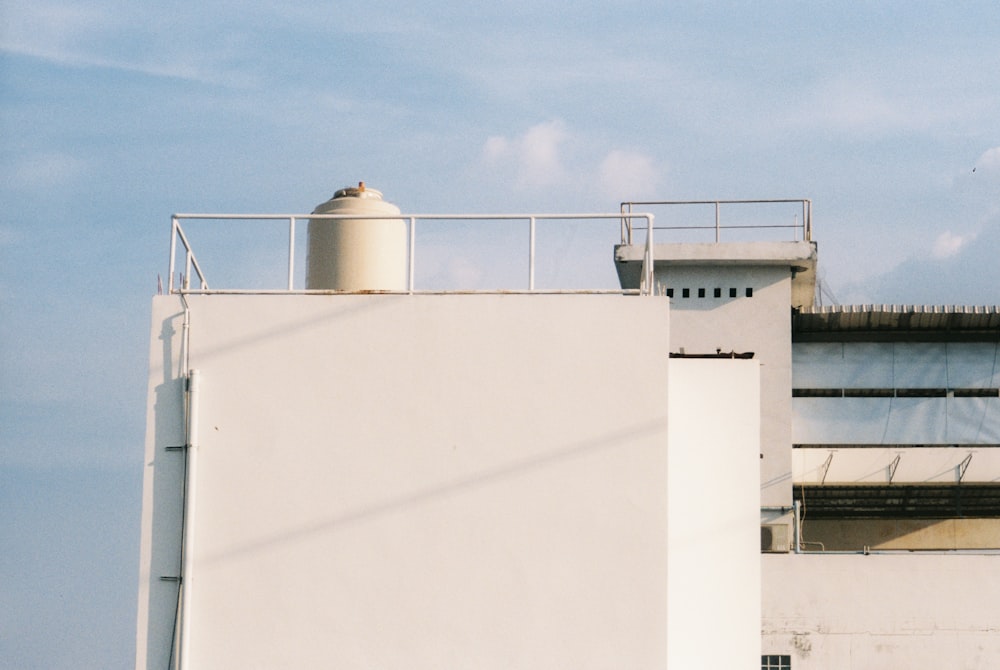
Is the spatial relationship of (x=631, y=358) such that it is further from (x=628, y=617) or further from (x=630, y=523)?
(x=628, y=617)

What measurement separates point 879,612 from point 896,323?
9292 millimetres

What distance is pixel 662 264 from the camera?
101 ft

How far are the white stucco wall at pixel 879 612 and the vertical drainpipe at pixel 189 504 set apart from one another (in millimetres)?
15337

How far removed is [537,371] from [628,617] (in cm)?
274

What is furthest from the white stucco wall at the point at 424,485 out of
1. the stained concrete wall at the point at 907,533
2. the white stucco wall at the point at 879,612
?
the stained concrete wall at the point at 907,533

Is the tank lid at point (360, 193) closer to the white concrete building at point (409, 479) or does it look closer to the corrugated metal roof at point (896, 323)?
the white concrete building at point (409, 479)

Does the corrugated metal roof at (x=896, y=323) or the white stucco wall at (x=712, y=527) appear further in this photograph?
the corrugated metal roof at (x=896, y=323)

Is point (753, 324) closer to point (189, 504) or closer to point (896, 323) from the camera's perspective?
point (896, 323)

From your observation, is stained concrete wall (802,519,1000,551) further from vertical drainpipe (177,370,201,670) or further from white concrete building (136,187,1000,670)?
vertical drainpipe (177,370,201,670)

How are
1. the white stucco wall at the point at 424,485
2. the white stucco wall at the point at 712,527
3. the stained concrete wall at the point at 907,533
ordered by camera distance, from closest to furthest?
the white stucco wall at the point at 424,485, the white stucco wall at the point at 712,527, the stained concrete wall at the point at 907,533

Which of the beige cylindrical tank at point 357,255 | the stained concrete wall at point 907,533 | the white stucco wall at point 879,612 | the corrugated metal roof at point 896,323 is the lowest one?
the white stucco wall at point 879,612

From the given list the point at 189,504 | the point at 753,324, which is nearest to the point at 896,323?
the point at 753,324

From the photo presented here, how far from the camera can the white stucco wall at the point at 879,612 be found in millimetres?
25984

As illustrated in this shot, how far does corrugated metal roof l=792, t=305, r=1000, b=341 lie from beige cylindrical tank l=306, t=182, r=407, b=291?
19069 millimetres
